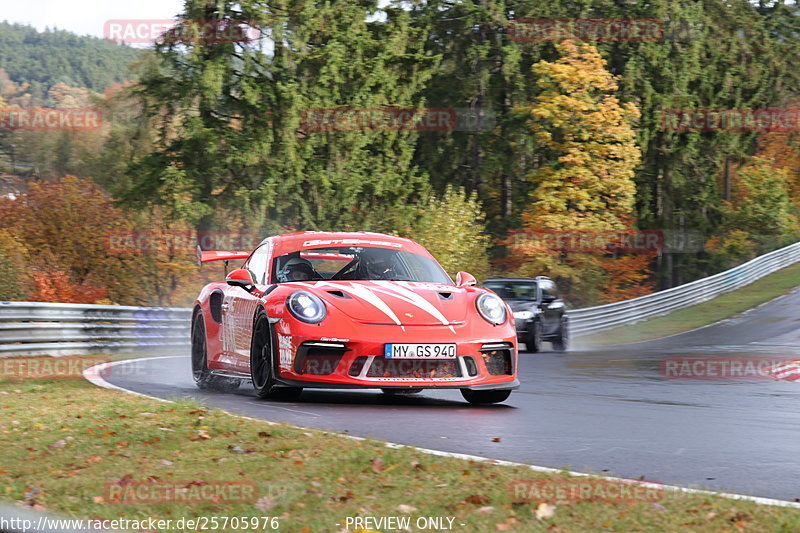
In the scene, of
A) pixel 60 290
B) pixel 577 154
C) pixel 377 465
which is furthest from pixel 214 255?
pixel 60 290

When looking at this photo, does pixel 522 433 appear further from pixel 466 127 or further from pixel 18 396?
pixel 466 127

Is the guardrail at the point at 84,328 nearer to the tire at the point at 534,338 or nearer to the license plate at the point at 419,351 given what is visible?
the tire at the point at 534,338

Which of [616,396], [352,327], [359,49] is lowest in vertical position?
[616,396]

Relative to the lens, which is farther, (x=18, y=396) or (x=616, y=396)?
(x=616, y=396)

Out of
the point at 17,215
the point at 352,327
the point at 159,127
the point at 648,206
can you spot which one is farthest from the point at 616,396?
the point at 17,215

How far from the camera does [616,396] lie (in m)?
11.5

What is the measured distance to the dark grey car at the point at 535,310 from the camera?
23.7 m

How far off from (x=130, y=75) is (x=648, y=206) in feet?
79.2

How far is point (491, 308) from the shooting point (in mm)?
9938

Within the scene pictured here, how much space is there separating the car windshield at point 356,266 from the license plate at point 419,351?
138 cm

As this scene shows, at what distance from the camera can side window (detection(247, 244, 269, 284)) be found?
10928mm

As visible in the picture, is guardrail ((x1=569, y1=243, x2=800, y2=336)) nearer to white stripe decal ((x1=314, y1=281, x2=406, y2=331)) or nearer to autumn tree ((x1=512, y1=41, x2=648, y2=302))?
autumn tree ((x1=512, y1=41, x2=648, y2=302))

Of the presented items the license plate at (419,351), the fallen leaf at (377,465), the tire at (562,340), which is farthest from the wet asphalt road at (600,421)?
the tire at (562,340)

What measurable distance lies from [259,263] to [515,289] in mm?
14655
